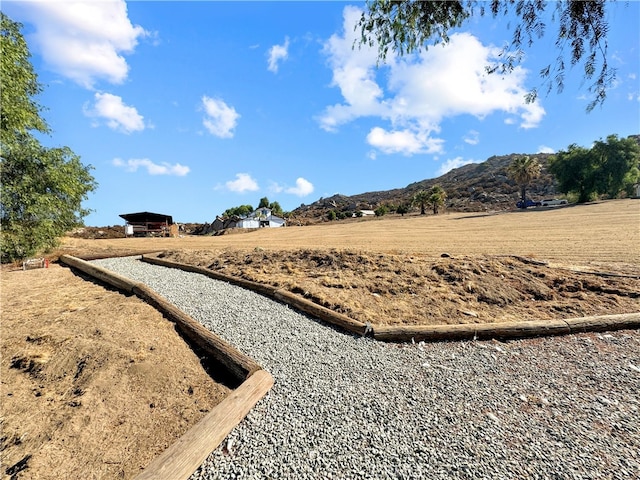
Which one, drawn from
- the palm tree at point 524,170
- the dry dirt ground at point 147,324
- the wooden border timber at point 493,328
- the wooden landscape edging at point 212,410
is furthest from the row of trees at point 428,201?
the wooden landscape edging at point 212,410

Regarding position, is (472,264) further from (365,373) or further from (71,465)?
(71,465)

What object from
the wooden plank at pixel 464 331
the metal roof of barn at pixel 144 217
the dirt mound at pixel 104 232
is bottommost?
the wooden plank at pixel 464 331

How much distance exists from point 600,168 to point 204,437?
206ft

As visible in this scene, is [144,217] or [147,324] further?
[144,217]

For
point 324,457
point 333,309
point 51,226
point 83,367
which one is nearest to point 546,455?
point 324,457

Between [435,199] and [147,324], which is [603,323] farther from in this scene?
[435,199]

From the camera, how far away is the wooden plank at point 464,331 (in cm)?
493

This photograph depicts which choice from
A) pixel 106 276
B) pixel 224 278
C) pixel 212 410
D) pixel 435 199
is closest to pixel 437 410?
pixel 212 410

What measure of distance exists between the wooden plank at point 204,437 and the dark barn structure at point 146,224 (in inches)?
1807

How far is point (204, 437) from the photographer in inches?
107

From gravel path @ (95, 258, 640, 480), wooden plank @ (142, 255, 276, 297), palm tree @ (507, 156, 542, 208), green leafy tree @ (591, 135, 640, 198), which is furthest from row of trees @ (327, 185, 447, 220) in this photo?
gravel path @ (95, 258, 640, 480)

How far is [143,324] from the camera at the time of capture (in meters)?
5.35

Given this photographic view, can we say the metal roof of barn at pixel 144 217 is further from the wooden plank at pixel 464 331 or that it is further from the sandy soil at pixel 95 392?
the wooden plank at pixel 464 331

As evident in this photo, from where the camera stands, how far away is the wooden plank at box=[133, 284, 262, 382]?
391 centimetres
